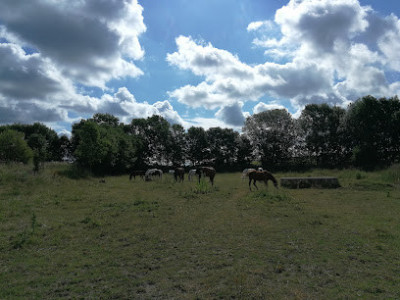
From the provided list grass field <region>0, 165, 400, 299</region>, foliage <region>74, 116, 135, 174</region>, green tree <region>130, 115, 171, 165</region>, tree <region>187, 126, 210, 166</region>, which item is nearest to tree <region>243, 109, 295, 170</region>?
tree <region>187, 126, 210, 166</region>

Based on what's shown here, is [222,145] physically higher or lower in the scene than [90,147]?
higher

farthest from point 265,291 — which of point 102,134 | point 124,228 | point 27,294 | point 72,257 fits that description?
point 102,134

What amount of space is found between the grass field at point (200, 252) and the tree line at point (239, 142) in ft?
51.5

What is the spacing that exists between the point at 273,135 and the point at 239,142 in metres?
8.14

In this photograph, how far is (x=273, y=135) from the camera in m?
55.1

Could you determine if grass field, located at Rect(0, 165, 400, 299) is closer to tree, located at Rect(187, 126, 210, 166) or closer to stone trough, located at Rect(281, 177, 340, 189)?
stone trough, located at Rect(281, 177, 340, 189)

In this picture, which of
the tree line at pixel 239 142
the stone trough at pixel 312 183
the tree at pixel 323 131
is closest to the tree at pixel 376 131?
the tree line at pixel 239 142

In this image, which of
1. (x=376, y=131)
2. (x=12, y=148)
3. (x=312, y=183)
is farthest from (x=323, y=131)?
(x=12, y=148)

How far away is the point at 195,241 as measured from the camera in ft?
22.6

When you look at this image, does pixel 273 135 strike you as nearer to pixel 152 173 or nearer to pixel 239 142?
pixel 239 142

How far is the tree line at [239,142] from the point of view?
3984 centimetres

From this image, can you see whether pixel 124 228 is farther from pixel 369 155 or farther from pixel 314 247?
pixel 369 155

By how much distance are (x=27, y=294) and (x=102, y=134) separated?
137 ft

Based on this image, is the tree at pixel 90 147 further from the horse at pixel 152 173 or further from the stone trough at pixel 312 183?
the stone trough at pixel 312 183
